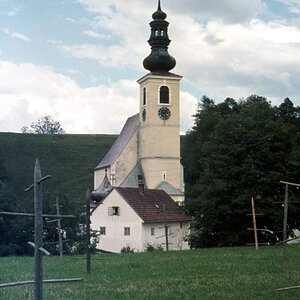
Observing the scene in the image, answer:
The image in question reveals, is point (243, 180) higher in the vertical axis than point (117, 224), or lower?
higher

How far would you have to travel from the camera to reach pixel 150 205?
138 ft

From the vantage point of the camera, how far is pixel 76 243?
116ft

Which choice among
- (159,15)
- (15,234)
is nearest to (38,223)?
(15,234)

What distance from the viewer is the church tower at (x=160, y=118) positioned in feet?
195

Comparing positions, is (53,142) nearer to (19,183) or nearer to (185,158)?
(19,183)

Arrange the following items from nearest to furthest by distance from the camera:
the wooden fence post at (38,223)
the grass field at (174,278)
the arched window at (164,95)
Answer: the wooden fence post at (38,223)
the grass field at (174,278)
the arched window at (164,95)

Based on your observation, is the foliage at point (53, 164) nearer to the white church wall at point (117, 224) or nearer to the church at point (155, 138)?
the white church wall at point (117, 224)

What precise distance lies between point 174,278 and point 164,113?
4743 centimetres

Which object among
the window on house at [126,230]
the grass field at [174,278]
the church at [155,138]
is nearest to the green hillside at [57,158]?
the church at [155,138]

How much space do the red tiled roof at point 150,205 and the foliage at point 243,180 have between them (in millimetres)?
7089

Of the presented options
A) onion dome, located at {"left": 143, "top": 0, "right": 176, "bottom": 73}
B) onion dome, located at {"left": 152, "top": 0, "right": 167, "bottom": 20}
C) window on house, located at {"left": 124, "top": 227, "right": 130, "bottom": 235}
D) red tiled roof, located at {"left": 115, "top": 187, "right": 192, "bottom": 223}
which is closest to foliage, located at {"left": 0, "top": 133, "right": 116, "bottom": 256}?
window on house, located at {"left": 124, "top": 227, "right": 130, "bottom": 235}

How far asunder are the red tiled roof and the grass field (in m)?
19.6

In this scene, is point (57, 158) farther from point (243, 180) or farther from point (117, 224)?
point (243, 180)

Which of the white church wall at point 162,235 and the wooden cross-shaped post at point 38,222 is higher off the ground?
the wooden cross-shaped post at point 38,222
